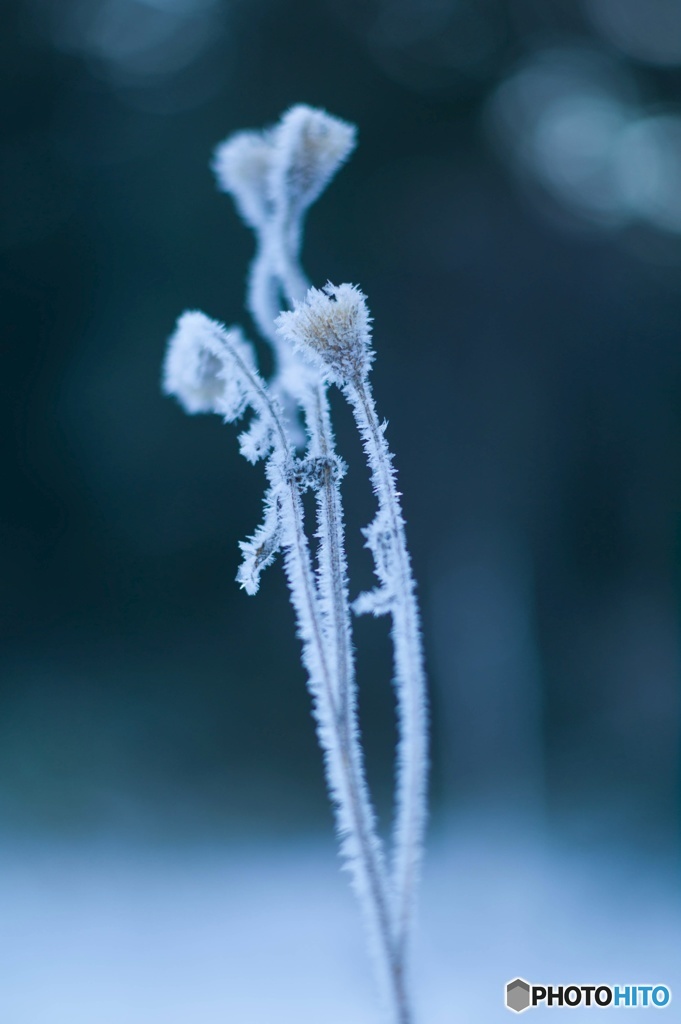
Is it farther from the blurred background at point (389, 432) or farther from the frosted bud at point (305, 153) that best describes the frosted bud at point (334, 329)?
the blurred background at point (389, 432)

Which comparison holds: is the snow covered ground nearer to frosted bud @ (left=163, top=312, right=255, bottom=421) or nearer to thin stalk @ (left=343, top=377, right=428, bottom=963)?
thin stalk @ (left=343, top=377, right=428, bottom=963)

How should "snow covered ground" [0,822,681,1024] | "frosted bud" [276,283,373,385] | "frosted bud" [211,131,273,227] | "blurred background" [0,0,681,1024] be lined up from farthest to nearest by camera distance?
1. "blurred background" [0,0,681,1024]
2. "snow covered ground" [0,822,681,1024]
3. "frosted bud" [211,131,273,227]
4. "frosted bud" [276,283,373,385]

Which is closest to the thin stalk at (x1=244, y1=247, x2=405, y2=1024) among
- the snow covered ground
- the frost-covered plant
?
the frost-covered plant

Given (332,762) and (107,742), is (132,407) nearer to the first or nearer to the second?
(107,742)

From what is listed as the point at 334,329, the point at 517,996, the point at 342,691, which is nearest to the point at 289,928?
the point at 517,996

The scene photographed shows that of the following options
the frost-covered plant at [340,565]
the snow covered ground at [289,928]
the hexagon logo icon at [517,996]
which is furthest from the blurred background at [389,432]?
the frost-covered plant at [340,565]

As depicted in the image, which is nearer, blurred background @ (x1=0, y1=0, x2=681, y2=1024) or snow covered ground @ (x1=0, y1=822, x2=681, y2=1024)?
snow covered ground @ (x1=0, y1=822, x2=681, y2=1024)
